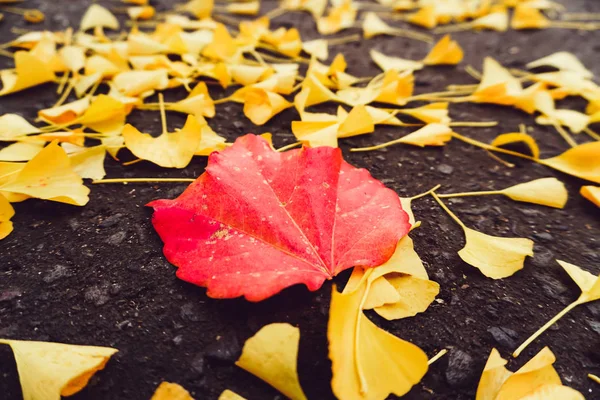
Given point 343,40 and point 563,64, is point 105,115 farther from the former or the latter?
point 563,64

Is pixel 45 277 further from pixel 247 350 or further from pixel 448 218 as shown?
pixel 448 218

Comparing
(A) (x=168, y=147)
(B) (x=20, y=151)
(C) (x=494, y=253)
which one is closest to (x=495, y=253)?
(C) (x=494, y=253)

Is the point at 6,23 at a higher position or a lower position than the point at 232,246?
higher

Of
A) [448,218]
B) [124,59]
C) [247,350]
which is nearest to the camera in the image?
[247,350]

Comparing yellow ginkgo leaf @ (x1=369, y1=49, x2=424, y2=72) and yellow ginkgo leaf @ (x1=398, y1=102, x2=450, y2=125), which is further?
yellow ginkgo leaf @ (x1=369, y1=49, x2=424, y2=72)

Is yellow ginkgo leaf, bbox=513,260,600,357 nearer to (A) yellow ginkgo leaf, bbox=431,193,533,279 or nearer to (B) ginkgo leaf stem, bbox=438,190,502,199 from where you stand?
(A) yellow ginkgo leaf, bbox=431,193,533,279

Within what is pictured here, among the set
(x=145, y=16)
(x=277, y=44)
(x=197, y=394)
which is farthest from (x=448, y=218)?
(x=145, y=16)

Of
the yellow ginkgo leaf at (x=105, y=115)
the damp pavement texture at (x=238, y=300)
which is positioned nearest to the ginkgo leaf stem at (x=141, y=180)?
the damp pavement texture at (x=238, y=300)

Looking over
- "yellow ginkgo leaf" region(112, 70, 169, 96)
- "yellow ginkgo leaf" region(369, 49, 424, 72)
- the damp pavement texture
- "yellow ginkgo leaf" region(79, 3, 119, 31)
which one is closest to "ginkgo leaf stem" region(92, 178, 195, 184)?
the damp pavement texture

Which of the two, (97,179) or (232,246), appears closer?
(232,246)
